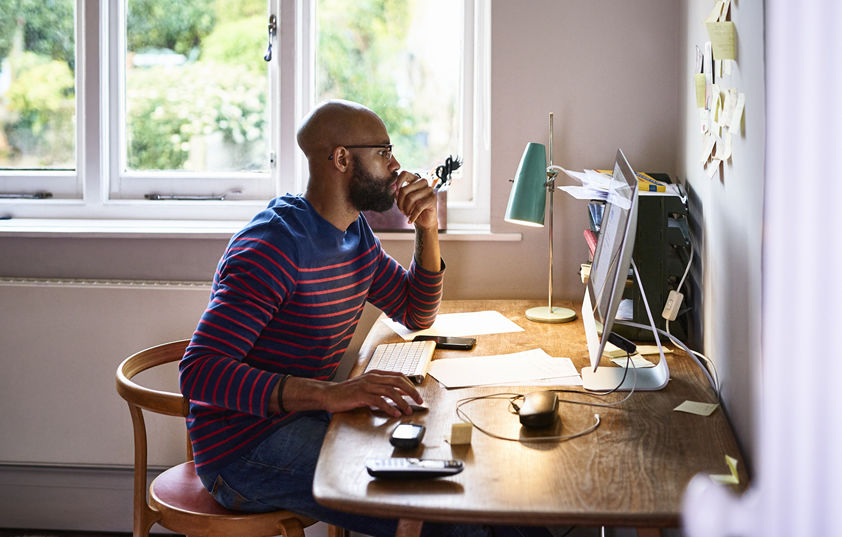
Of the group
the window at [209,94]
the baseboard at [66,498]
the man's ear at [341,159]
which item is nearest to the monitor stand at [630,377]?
the man's ear at [341,159]

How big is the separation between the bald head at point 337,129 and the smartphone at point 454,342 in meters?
0.48

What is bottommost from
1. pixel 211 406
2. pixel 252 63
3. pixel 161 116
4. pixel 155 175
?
pixel 211 406

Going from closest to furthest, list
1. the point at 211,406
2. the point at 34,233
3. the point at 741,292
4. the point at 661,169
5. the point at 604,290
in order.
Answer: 1. the point at 741,292
2. the point at 604,290
3. the point at 211,406
4. the point at 661,169
5. the point at 34,233

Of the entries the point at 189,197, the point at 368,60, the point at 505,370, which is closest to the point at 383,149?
the point at 505,370

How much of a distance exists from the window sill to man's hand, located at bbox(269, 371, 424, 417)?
1.06 m

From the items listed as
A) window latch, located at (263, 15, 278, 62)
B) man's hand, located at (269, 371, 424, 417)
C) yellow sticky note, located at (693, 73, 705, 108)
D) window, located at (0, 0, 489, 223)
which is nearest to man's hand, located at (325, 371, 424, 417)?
man's hand, located at (269, 371, 424, 417)

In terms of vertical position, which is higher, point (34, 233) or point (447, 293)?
point (34, 233)

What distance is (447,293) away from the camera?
2471mm

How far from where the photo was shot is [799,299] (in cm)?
87

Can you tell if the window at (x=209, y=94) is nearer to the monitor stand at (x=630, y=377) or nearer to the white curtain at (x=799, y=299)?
the monitor stand at (x=630, y=377)

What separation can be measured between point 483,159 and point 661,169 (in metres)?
0.56

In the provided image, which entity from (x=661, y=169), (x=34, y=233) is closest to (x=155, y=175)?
(x=34, y=233)

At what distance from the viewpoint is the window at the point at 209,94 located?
2664 millimetres

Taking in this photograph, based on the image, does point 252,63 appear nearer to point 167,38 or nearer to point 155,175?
point 167,38
